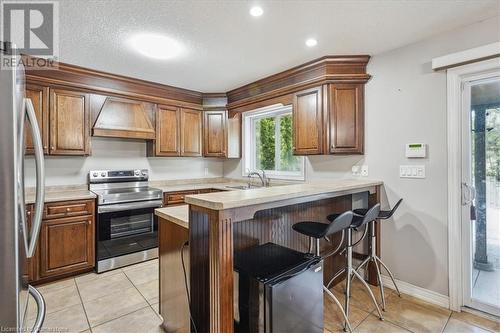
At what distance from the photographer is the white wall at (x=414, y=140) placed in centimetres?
229

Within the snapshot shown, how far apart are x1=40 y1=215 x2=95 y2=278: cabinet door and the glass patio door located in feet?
12.6

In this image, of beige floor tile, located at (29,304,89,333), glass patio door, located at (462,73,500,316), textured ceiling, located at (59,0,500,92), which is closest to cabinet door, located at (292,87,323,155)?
textured ceiling, located at (59,0,500,92)

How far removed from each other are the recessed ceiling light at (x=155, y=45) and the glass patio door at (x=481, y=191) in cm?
272

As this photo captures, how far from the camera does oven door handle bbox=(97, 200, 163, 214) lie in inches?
119

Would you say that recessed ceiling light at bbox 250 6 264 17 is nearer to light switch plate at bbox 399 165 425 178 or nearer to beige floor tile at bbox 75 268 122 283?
light switch plate at bbox 399 165 425 178

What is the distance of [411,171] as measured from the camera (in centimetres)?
247

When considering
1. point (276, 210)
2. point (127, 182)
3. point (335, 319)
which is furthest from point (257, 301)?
point (127, 182)

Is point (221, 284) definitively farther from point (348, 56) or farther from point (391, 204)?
point (348, 56)

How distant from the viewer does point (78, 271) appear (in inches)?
115

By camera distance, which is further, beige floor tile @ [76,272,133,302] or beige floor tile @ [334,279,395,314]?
beige floor tile @ [76,272,133,302]

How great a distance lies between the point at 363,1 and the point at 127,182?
11.7 ft

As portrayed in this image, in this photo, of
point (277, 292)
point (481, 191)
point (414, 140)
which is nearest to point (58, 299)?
point (277, 292)

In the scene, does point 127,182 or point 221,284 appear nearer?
point 221,284

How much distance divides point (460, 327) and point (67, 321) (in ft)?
10.4
